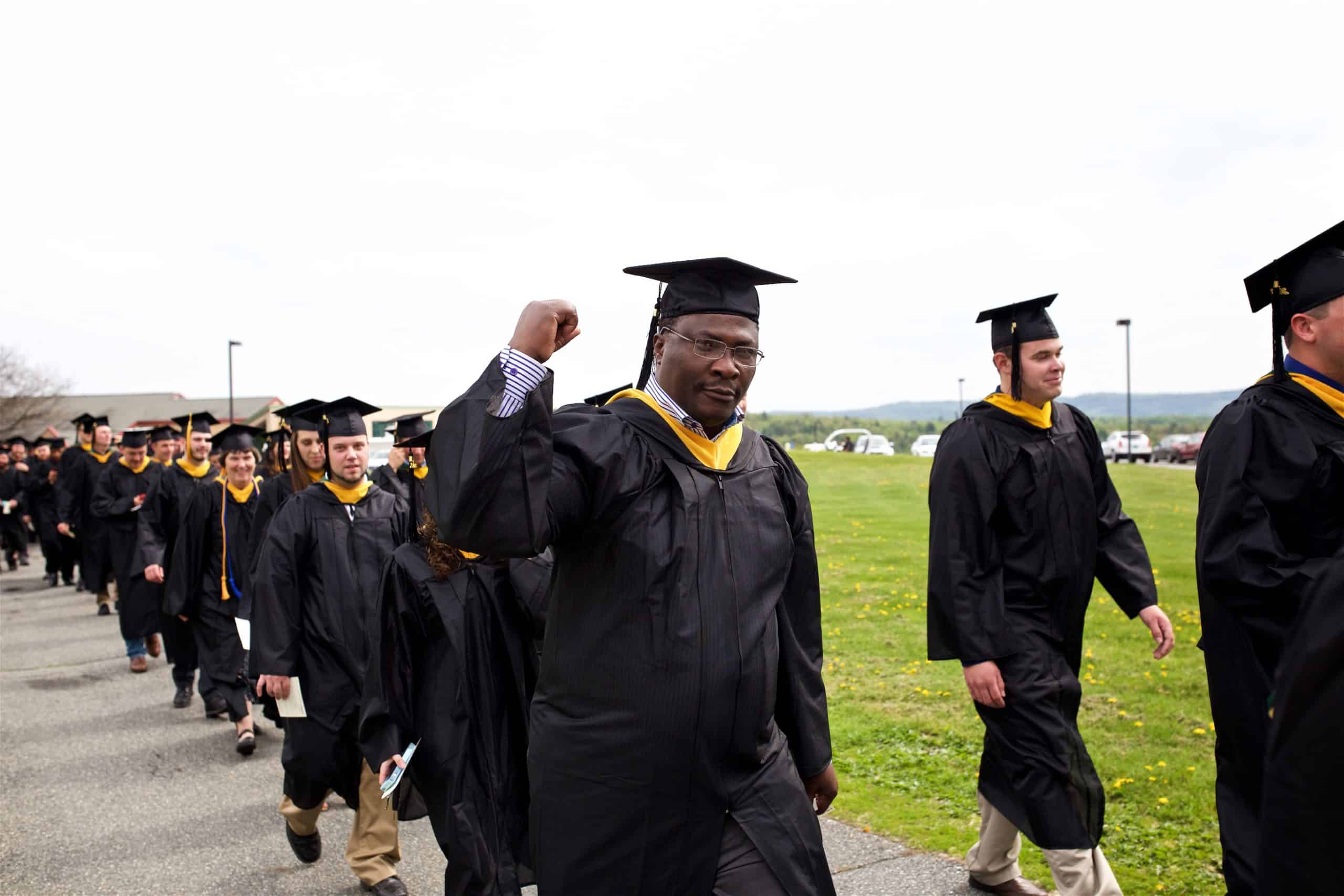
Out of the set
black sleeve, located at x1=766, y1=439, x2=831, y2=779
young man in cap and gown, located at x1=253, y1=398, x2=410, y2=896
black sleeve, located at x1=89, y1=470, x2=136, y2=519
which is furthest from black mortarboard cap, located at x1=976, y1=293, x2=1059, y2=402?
black sleeve, located at x1=89, y1=470, x2=136, y2=519

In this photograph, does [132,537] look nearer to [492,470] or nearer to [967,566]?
[967,566]

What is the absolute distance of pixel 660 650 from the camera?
8.86 ft

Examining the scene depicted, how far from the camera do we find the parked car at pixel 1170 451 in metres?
54.8

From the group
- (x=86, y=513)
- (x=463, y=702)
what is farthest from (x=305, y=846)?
(x=86, y=513)

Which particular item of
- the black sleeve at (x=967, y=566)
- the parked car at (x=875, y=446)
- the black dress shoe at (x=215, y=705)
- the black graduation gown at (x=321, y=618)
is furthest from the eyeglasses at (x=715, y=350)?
the parked car at (x=875, y=446)

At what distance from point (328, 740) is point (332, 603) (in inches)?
26.9

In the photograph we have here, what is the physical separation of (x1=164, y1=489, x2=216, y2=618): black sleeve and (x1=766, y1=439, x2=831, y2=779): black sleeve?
22.6ft

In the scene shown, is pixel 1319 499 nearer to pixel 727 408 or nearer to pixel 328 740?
pixel 727 408

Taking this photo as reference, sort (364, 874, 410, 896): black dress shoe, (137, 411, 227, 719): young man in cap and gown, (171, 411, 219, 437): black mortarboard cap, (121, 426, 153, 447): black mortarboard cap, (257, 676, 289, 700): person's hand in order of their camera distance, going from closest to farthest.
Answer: (364, 874, 410, 896): black dress shoe < (257, 676, 289, 700): person's hand < (137, 411, 227, 719): young man in cap and gown < (171, 411, 219, 437): black mortarboard cap < (121, 426, 153, 447): black mortarboard cap

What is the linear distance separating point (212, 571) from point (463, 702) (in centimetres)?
560

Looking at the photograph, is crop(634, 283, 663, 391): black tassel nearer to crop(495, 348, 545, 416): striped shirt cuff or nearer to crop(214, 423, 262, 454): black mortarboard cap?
crop(495, 348, 545, 416): striped shirt cuff

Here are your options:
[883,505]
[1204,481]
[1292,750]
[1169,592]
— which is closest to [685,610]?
[1292,750]

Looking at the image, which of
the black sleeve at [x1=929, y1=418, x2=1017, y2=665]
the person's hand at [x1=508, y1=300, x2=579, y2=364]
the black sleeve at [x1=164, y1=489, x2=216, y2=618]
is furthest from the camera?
the black sleeve at [x1=164, y1=489, x2=216, y2=618]

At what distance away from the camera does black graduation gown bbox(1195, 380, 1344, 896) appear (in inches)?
124
